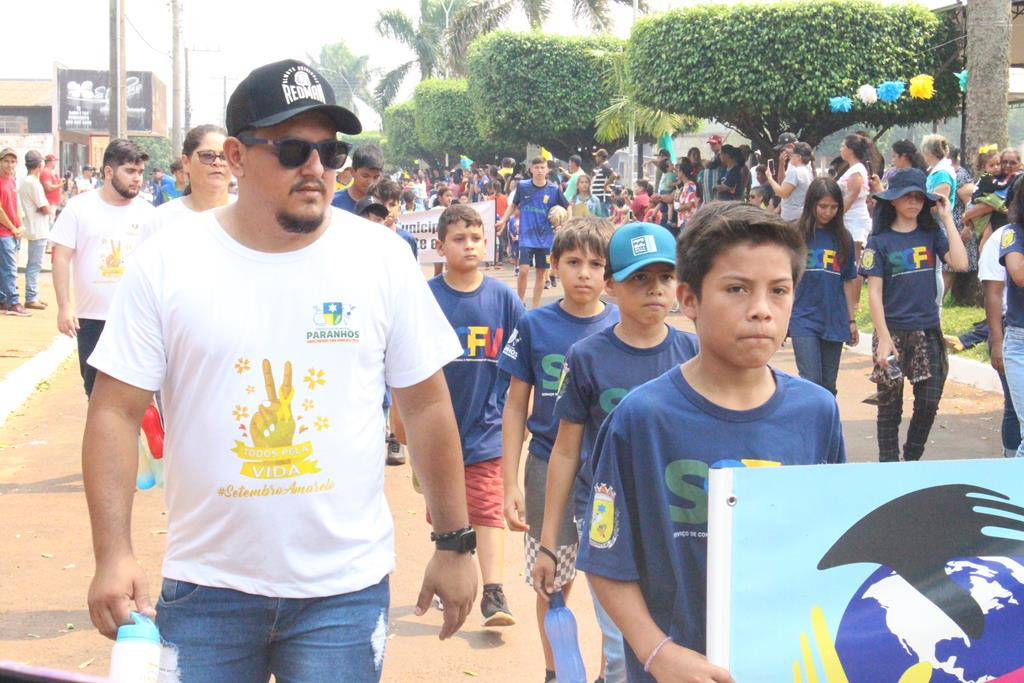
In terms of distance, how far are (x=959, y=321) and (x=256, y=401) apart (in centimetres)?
1281

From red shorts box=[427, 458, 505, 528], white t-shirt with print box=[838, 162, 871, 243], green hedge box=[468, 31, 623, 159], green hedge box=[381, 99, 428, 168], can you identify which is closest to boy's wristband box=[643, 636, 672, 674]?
red shorts box=[427, 458, 505, 528]

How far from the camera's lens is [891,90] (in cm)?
2167

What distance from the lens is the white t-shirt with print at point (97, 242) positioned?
7637mm

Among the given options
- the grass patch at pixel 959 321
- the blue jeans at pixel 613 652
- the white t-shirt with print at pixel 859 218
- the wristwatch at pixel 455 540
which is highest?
the white t-shirt with print at pixel 859 218

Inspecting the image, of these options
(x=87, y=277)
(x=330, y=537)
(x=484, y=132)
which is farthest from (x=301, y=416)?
(x=484, y=132)

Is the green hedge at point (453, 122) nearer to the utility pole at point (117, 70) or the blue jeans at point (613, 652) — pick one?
the utility pole at point (117, 70)

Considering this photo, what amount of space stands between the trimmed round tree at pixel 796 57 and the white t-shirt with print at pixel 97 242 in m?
18.0

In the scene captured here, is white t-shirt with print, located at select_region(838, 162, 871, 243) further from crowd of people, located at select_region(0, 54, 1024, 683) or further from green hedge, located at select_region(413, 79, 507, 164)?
green hedge, located at select_region(413, 79, 507, 164)

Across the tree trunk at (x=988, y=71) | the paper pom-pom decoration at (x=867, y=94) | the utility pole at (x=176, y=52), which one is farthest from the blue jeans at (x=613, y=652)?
the utility pole at (x=176, y=52)

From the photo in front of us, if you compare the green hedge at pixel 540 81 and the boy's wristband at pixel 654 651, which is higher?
the green hedge at pixel 540 81

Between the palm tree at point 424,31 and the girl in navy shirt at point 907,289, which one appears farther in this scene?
the palm tree at point 424,31

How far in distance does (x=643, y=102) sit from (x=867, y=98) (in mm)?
5386

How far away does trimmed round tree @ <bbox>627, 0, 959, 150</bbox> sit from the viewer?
23.8m

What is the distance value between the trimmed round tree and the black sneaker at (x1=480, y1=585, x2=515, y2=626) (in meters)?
19.8
